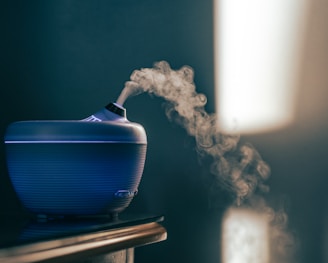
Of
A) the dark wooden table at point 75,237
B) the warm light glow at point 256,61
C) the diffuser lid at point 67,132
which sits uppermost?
the warm light glow at point 256,61

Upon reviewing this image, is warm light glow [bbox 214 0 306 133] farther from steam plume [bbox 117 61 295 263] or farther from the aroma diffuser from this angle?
the aroma diffuser

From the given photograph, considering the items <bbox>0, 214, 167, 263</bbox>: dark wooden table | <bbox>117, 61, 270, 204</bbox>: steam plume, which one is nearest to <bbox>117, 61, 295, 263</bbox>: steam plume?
<bbox>117, 61, 270, 204</bbox>: steam plume

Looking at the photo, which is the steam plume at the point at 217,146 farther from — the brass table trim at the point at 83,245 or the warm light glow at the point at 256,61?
the brass table trim at the point at 83,245

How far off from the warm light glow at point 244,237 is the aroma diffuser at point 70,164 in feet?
1.27

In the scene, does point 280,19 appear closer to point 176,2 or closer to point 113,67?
point 176,2

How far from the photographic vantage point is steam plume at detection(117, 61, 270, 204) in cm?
145

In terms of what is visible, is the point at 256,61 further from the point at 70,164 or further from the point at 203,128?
the point at 70,164

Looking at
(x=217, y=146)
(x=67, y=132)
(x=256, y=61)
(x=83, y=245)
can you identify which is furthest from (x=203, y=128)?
(x=83, y=245)

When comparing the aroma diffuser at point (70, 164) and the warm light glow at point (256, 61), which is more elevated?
the warm light glow at point (256, 61)

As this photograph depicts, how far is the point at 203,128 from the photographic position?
4.90 ft

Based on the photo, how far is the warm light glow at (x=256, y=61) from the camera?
4.69 feet

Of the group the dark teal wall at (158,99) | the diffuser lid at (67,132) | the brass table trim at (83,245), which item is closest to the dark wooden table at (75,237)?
the brass table trim at (83,245)

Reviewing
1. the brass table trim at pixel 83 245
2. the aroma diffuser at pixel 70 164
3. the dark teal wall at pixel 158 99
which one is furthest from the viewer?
the dark teal wall at pixel 158 99

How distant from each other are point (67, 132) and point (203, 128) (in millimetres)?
472
